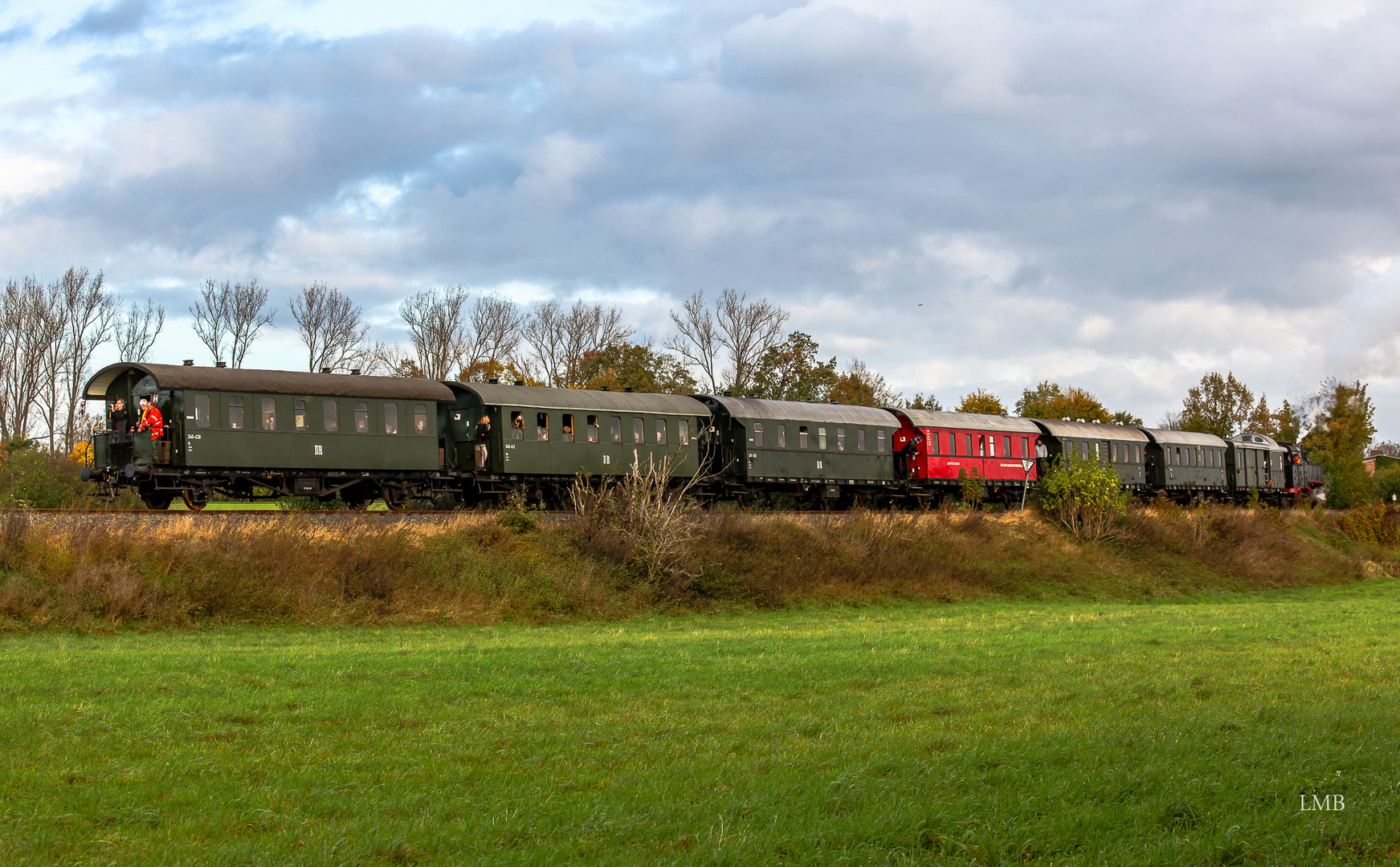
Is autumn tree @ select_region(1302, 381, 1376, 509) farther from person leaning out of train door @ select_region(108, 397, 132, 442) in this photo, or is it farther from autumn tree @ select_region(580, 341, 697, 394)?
person leaning out of train door @ select_region(108, 397, 132, 442)

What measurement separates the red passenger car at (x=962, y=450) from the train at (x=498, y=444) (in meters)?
0.07

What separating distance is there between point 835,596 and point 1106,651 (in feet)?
38.1

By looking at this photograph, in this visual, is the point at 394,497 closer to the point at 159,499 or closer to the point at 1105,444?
the point at 159,499

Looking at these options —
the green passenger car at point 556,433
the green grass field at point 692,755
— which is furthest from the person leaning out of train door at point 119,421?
the green grass field at point 692,755

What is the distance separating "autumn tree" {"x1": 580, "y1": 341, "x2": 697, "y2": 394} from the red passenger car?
23845mm

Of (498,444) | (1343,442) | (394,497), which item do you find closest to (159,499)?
(394,497)

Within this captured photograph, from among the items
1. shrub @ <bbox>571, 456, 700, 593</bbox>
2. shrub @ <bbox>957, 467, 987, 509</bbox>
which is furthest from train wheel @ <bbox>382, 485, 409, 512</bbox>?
shrub @ <bbox>957, 467, 987, 509</bbox>

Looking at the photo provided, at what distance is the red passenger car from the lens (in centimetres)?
4072

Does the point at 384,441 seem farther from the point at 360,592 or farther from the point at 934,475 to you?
the point at 934,475

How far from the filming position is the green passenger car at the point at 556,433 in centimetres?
2978

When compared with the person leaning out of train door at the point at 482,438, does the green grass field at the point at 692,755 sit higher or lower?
lower

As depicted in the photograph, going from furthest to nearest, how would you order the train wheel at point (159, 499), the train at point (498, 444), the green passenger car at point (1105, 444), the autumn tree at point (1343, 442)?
the autumn tree at point (1343, 442) → the green passenger car at point (1105, 444) → the train wheel at point (159, 499) → the train at point (498, 444)

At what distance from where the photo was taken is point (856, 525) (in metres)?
31.1

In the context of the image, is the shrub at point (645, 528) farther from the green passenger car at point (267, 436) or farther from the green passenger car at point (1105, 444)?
the green passenger car at point (1105, 444)
